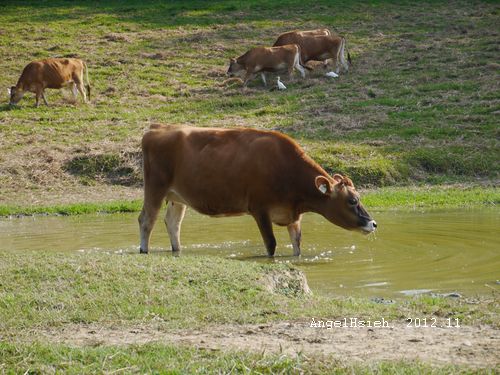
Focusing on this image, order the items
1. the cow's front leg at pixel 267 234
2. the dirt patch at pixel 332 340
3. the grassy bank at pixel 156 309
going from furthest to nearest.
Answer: the cow's front leg at pixel 267 234 → the dirt patch at pixel 332 340 → the grassy bank at pixel 156 309

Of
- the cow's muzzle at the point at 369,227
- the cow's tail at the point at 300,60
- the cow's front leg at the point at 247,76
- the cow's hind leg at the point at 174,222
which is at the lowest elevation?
the cow's front leg at the point at 247,76

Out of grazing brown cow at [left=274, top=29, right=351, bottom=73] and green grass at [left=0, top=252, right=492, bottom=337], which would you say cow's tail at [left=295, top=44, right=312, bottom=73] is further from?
green grass at [left=0, top=252, right=492, bottom=337]

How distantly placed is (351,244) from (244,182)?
1.71 metres

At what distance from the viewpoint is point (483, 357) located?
6441 mm

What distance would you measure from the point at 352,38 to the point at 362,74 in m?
5.32

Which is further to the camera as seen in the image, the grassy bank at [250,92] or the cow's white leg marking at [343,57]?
the cow's white leg marking at [343,57]

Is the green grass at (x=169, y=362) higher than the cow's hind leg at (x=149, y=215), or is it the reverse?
the green grass at (x=169, y=362)

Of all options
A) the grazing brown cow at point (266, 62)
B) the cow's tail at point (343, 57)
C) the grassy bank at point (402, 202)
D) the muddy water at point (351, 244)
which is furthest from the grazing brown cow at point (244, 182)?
the cow's tail at point (343, 57)

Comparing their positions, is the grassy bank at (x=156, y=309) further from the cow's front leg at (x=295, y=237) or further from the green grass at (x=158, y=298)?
the cow's front leg at (x=295, y=237)

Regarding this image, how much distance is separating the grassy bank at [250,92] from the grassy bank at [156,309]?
9.64 meters

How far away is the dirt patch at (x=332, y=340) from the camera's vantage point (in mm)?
6516

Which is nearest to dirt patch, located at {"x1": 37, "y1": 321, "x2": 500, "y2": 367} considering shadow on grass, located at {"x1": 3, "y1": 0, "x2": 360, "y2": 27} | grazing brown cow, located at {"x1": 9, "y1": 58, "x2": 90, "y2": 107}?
grazing brown cow, located at {"x1": 9, "y1": 58, "x2": 90, "y2": 107}

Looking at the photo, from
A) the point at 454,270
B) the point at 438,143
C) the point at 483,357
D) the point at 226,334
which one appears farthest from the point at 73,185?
the point at 483,357

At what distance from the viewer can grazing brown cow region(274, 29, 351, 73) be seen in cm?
2927
